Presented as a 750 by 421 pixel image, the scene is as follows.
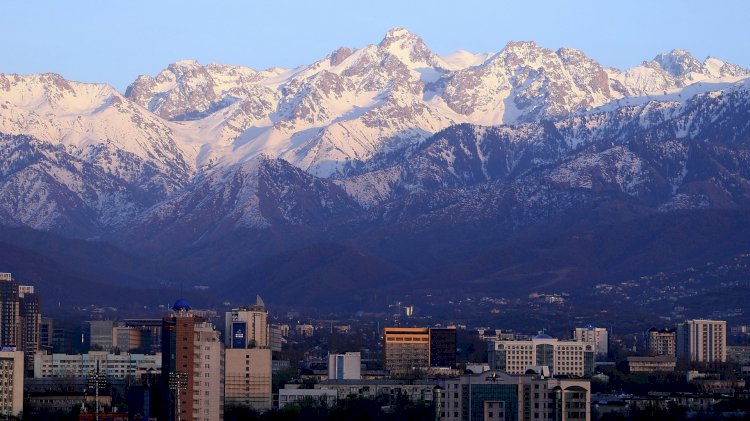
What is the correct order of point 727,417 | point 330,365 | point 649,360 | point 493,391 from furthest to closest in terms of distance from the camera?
point 649,360, point 330,365, point 727,417, point 493,391

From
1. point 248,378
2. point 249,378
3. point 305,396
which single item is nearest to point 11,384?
point 248,378

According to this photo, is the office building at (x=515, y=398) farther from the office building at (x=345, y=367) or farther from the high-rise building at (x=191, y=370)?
the office building at (x=345, y=367)

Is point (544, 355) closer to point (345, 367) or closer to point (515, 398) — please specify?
point (345, 367)

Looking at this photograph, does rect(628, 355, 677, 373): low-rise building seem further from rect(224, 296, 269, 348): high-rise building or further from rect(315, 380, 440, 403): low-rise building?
rect(315, 380, 440, 403): low-rise building

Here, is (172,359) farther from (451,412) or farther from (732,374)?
(732,374)

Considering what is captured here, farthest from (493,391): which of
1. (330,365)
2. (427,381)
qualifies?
(330,365)
